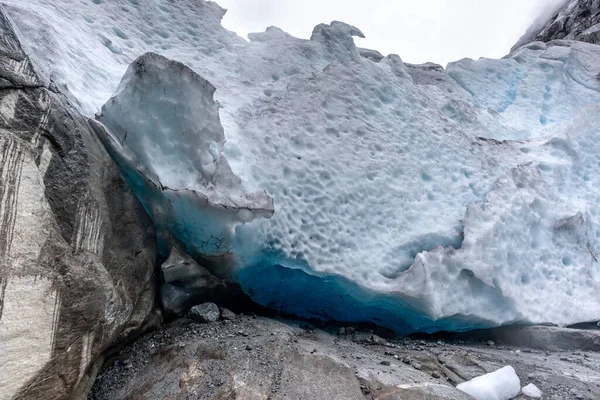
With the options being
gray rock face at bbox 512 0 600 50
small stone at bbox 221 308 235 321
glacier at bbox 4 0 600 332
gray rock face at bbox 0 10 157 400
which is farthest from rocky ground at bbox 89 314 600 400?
gray rock face at bbox 512 0 600 50

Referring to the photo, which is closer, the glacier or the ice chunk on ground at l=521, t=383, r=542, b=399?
the ice chunk on ground at l=521, t=383, r=542, b=399

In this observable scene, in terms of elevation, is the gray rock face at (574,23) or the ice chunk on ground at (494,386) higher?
the gray rock face at (574,23)

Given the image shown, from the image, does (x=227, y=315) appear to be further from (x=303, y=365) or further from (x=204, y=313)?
(x=303, y=365)

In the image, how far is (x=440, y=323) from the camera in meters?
3.44

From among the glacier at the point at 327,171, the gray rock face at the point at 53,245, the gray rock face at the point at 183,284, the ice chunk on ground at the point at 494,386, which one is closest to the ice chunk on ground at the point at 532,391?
the ice chunk on ground at the point at 494,386

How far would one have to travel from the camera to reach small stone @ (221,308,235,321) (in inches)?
115

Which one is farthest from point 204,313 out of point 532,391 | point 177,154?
point 532,391

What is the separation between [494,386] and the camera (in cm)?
244

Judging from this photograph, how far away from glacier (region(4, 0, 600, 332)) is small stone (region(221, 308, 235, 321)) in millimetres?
279

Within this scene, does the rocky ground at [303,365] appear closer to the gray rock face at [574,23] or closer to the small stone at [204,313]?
the small stone at [204,313]

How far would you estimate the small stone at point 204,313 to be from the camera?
2828 millimetres

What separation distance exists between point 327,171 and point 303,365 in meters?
1.59

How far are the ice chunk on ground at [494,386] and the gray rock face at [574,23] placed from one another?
714 cm

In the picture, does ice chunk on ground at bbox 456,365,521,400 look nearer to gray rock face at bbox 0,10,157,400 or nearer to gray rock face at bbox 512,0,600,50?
gray rock face at bbox 0,10,157,400
